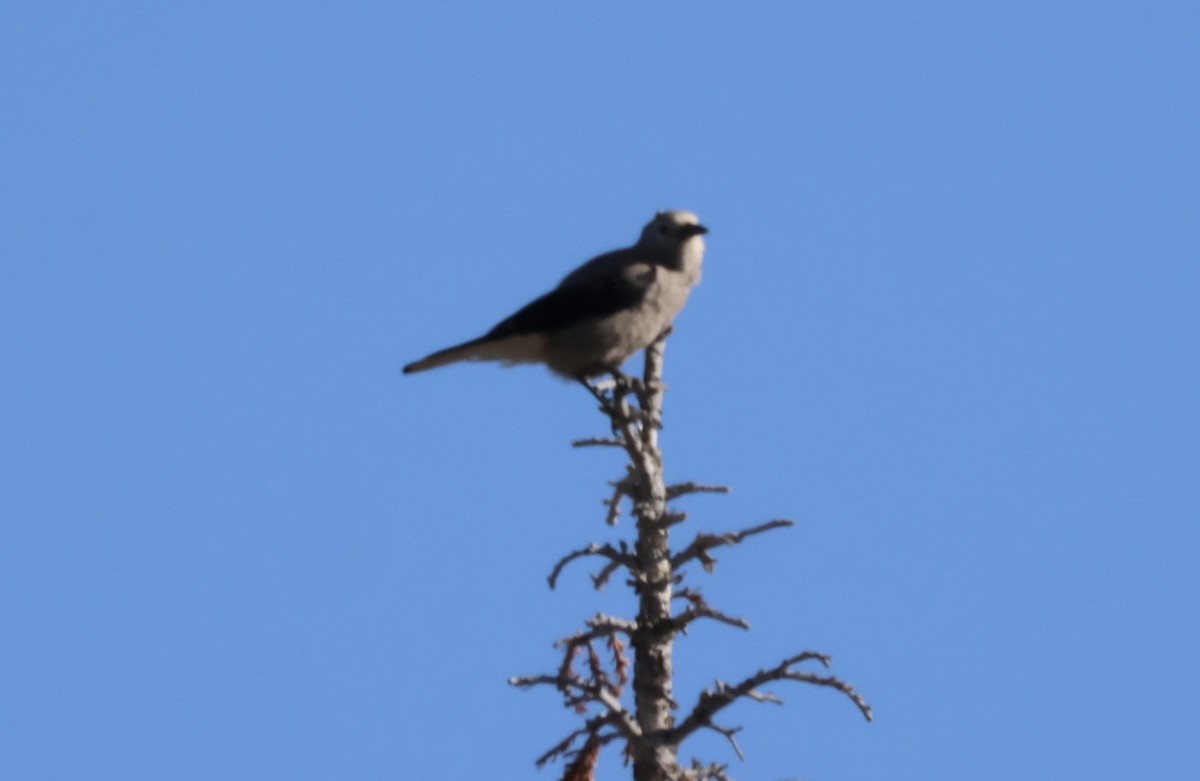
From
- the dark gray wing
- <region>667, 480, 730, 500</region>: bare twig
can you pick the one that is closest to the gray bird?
the dark gray wing

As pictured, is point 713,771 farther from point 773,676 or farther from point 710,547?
point 710,547

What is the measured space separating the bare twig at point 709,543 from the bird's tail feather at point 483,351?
3.38 m

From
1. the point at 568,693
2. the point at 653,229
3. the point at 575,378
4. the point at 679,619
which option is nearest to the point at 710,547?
the point at 679,619

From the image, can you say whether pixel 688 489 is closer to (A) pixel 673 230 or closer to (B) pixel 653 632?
(B) pixel 653 632

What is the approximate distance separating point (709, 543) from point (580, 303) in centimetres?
344

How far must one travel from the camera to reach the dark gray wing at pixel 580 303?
29.7ft

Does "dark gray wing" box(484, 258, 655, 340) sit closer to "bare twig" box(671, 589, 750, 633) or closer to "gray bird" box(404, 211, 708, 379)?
"gray bird" box(404, 211, 708, 379)

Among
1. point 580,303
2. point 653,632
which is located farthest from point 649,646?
point 580,303

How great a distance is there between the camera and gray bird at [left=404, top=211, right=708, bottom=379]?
8953 millimetres

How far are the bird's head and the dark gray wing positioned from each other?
41 cm

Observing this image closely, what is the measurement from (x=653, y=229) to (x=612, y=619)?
4268 millimetres

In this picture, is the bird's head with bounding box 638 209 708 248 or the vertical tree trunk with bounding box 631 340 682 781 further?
the bird's head with bounding box 638 209 708 248

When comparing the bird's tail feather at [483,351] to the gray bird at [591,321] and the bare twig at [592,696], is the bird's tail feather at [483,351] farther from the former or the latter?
the bare twig at [592,696]

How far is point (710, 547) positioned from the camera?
5812mm
